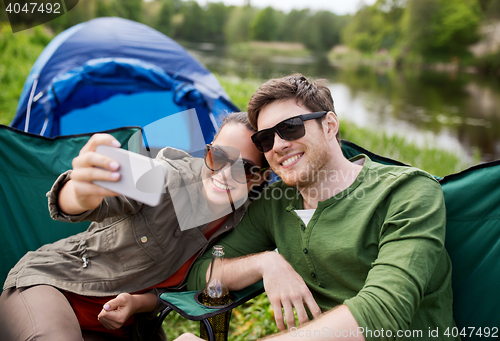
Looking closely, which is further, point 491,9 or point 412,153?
point 491,9

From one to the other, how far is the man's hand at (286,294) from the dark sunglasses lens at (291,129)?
51 centimetres

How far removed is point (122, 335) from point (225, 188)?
2.67ft

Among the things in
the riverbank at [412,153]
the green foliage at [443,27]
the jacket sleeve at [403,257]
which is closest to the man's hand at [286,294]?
the jacket sleeve at [403,257]

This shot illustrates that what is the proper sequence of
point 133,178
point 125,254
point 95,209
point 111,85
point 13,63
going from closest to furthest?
point 133,178, point 95,209, point 125,254, point 111,85, point 13,63

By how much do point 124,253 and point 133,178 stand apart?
689 mm

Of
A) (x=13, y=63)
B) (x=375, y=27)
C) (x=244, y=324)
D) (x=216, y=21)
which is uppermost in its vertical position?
(x=216, y=21)

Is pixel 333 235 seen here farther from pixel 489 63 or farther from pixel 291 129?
pixel 489 63

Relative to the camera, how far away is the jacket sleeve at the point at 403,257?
1.05 meters

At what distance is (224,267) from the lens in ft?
5.16

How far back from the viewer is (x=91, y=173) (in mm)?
1030

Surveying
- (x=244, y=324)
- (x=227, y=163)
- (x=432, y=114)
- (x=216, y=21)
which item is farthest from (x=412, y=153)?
(x=216, y=21)

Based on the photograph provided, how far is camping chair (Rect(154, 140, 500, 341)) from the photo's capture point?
1478mm

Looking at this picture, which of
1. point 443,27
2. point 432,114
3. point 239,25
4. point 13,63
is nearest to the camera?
point 13,63

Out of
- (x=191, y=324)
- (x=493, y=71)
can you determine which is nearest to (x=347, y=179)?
(x=191, y=324)
